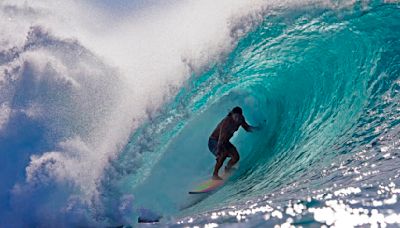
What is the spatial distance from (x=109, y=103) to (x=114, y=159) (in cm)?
159

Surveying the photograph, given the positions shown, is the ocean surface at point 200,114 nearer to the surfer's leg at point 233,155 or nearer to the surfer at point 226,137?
the surfer's leg at point 233,155

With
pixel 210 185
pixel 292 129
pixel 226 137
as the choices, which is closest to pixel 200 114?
pixel 226 137

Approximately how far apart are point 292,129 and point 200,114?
2239 mm

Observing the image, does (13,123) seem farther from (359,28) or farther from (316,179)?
(359,28)

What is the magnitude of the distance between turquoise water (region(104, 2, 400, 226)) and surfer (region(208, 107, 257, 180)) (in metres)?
0.46

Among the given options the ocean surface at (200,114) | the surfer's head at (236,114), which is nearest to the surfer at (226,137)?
the surfer's head at (236,114)

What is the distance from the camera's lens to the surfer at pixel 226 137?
29.8 ft

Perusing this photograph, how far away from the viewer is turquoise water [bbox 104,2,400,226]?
24.1 feet

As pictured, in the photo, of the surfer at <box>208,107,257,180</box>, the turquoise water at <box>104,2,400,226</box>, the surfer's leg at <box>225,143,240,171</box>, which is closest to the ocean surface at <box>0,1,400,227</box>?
the turquoise water at <box>104,2,400,226</box>

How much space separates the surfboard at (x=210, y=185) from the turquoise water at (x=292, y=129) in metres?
0.21

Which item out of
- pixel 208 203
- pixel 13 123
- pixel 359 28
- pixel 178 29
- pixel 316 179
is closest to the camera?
pixel 316 179

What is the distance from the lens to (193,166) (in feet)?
32.9

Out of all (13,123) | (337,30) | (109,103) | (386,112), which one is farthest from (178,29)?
(386,112)

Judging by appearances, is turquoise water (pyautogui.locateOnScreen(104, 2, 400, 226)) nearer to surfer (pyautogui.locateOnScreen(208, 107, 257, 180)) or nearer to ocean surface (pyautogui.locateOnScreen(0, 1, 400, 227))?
ocean surface (pyautogui.locateOnScreen(0, 1, 400, 227))
